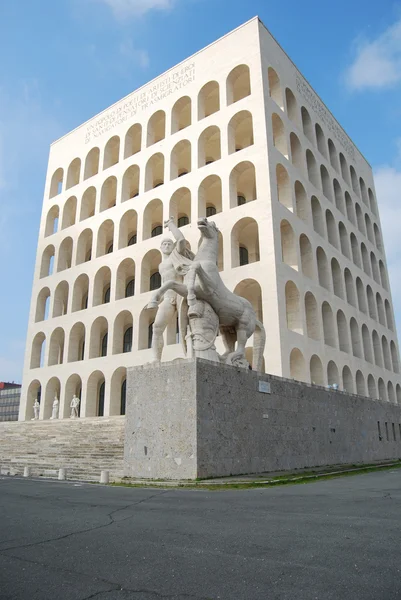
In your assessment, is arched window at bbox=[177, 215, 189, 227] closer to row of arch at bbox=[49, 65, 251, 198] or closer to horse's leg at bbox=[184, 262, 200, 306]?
row of arch at bbox=[49, 65, 251, 198]

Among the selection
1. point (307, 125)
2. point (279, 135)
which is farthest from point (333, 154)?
point (279, 135)

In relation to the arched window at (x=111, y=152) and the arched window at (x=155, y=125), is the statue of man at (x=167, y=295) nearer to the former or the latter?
the arched window at (x=155, y=125)

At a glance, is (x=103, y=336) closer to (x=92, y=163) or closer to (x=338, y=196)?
(x=92, y=163)

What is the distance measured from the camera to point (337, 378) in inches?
1249

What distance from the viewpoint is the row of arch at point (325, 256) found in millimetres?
30172

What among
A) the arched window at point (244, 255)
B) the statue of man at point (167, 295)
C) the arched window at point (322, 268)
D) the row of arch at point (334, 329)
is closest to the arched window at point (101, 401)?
the arched window at point (244, 255)

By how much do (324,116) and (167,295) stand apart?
32.3 meters

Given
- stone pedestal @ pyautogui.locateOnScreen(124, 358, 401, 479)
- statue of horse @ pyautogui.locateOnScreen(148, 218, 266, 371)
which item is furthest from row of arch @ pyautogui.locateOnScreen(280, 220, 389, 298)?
statue of horse @ pyautogui.locateOnScreen(148, 218, 266, 371)

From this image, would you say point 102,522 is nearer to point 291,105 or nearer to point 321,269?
point 321,269

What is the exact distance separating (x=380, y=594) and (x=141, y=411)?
406 inches

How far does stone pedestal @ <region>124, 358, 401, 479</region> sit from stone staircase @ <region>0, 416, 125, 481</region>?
1.76m

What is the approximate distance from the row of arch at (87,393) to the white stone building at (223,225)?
11 cm

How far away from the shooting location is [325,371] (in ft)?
98.8

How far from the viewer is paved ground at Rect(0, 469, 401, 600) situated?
11.5ft
